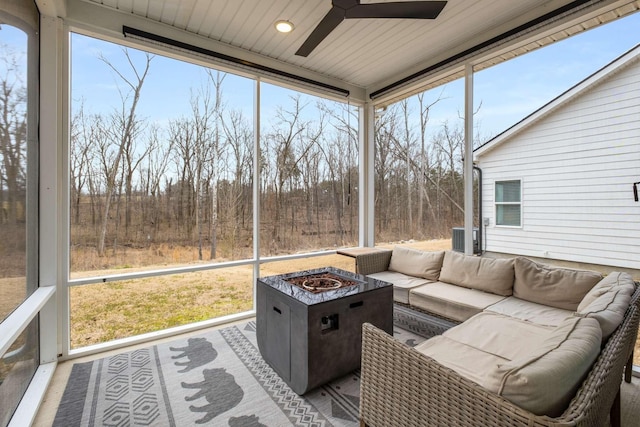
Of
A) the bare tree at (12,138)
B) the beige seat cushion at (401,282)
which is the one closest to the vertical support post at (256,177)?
the beige seat cushion at (401,282)

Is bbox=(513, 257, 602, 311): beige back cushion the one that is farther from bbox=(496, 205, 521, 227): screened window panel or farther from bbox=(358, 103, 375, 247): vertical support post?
bbox=(358, 103, 375, 247): vertical support post

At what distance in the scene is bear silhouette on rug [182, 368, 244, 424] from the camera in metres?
1.89

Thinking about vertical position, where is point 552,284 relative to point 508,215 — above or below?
below

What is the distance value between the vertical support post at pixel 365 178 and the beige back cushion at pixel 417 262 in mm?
868

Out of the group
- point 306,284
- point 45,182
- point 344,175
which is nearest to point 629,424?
point 306,284

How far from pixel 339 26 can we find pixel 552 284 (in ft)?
9.70

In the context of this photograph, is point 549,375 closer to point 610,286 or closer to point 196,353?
point 610,286

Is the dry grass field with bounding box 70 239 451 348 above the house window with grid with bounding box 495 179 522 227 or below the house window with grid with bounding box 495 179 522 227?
Answer: below

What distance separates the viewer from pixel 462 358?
1605 millimetres

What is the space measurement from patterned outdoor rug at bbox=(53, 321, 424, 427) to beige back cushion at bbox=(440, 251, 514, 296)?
1.43 metres

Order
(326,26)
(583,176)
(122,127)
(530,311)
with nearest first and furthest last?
1. (326,26)
2. (530,311)
3. (583,176)
4. (122,127)

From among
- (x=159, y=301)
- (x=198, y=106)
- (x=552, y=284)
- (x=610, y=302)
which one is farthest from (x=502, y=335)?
(x=198, y=106)

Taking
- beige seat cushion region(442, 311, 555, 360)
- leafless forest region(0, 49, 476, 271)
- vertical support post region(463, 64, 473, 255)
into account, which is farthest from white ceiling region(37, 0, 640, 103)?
beige seat cushion region(442, 311, 555, 360)

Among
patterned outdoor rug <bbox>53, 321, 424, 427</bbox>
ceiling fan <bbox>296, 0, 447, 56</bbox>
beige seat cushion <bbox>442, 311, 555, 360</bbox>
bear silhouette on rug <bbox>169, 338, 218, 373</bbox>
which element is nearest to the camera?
beige seat cushion <bbox>442, 311, 555, 360</bbox>
